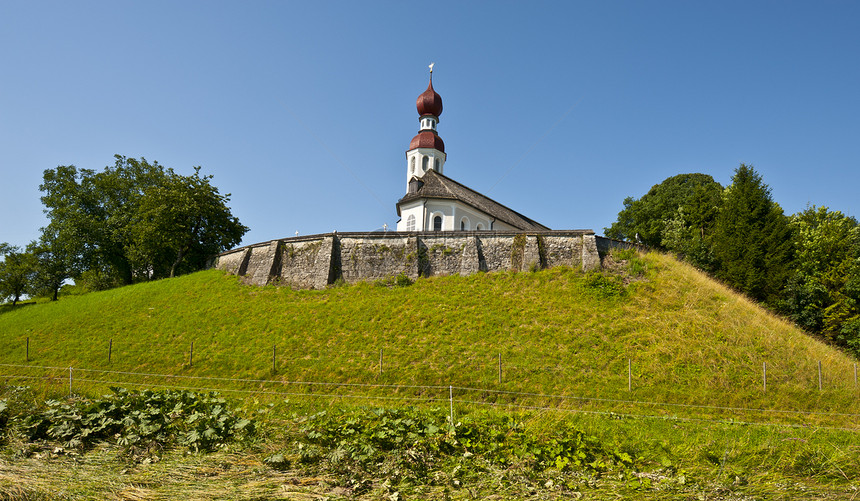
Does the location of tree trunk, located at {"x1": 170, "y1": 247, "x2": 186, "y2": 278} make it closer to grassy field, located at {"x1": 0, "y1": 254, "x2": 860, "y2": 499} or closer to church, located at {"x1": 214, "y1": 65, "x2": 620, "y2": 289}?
church, located at {"x1": 214, "y1": 65, "x2": 620, "y2": 289}

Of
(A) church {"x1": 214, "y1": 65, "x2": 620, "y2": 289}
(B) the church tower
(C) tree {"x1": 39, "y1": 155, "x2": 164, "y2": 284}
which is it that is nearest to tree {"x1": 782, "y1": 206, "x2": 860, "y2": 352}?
(A) church {"x1": 214, "y1": 65, "x2": 620, "y2": 289}

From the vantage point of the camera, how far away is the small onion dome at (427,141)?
4344 cm

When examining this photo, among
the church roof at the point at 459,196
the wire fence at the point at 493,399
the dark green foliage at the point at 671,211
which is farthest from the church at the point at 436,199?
the wire fence at the point at 493,399

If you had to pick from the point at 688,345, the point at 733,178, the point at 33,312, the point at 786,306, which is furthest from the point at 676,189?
the point at 33,312

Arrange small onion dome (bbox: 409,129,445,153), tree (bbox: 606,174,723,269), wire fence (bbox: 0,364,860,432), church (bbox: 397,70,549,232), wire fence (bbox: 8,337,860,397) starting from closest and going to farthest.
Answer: wire fence (bbox: 0,364,860,432), wire fence (bbox: 8,337,860,397), tree (bbox: 606,174,723,269), church (bbox: 397,70,549,232), small onion dome (bbox: 409,129,445,153)

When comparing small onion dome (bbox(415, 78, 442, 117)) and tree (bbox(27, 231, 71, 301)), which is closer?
tree (bbox(27, 231, 71, 301))

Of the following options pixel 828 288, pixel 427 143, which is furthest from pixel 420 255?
pixel 828 288

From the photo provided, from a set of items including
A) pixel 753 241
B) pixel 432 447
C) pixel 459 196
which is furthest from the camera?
pixel 459 196

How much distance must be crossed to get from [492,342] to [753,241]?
19.5 metres

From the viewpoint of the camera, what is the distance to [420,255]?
2480 cm

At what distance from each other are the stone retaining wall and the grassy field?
1.14 meters

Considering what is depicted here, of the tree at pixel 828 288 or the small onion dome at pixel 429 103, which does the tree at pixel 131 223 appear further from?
the tree at pixel 828 288

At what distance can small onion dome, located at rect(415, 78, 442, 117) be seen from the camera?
4497 centimetres

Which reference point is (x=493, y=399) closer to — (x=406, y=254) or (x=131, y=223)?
(x=406, y=254)
